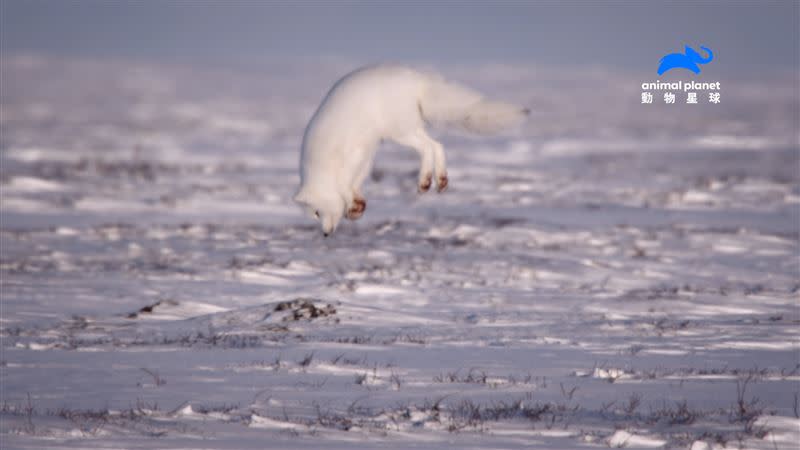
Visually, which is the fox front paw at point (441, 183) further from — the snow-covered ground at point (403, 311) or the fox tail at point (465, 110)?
the snow-covered ground at point (403, 311)

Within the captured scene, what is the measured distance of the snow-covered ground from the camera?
649 centimetres

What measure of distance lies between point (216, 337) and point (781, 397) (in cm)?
437

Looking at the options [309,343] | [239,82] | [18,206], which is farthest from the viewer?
[239,82]

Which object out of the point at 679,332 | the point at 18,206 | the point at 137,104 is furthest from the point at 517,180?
the point at 137,104

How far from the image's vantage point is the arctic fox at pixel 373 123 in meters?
8.72

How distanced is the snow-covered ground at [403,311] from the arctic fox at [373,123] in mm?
1226

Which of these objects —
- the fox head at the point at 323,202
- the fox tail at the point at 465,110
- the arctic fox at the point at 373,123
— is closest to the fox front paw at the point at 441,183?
the arctic fox at the point at 373,123

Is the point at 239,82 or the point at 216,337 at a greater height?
the point at 239,82

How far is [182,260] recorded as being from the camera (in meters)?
14.7

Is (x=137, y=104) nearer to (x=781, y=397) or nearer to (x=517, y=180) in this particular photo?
(x=517, y=180)

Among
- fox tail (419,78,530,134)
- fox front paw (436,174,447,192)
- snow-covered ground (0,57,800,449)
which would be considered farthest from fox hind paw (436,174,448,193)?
snow-covered ground (0,57,800,449)

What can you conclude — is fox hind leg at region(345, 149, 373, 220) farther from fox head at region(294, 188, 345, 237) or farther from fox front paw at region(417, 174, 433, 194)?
fox front paw at region(417, 174, 433, 194)

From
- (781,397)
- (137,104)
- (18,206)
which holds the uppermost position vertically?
(137,104)

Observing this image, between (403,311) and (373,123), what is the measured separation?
2.64 meters
